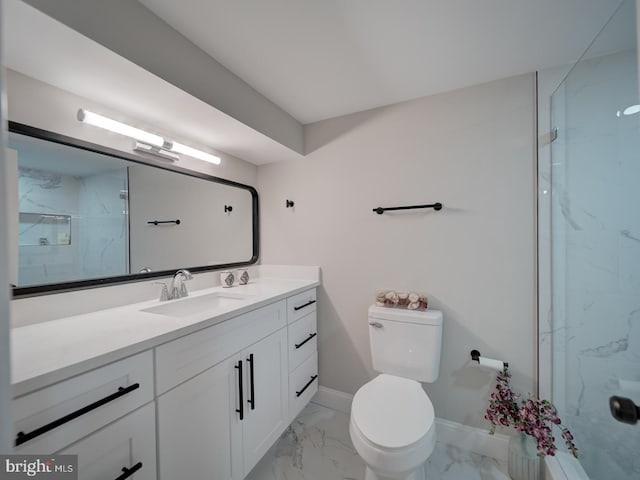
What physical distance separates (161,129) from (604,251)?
235 centimetres

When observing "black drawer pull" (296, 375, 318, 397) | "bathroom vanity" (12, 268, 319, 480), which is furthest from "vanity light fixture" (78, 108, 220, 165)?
"black drawer pull" (296, 375, 318, 397)

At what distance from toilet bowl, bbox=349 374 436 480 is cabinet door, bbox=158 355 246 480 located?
1.82 ft

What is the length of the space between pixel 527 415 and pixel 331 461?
1.06m

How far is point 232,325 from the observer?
3.93 feet

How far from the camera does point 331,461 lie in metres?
1.46

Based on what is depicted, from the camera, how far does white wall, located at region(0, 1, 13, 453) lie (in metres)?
0.31

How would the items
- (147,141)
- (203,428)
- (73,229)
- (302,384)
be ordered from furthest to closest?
(302,384), (147,141), (73,229), (203,428)

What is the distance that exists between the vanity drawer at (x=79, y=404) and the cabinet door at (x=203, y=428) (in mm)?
128

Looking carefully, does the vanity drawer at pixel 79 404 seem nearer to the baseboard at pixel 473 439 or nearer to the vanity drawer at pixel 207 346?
the vanity drawer at pixel 207 346

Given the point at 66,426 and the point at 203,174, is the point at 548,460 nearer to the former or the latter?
the point at 66,426

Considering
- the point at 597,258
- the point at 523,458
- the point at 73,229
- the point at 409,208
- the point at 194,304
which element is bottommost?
the point at 523,458

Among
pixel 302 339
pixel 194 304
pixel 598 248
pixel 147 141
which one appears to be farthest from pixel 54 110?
pixel 598 248

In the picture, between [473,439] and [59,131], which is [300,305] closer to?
[473,439]

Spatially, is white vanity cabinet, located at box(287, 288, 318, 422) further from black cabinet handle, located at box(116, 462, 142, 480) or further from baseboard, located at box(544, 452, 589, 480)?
baseboard, located at box(544, 452, 589, 480)
